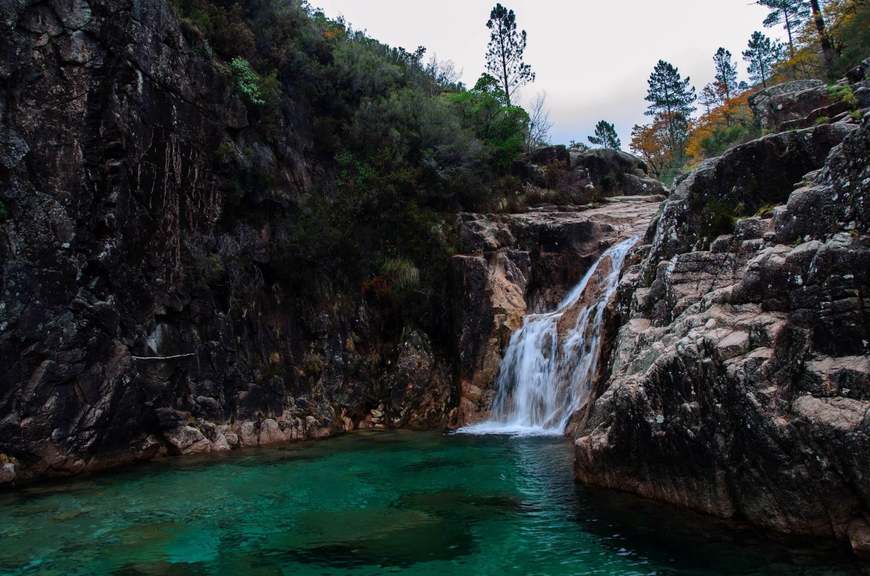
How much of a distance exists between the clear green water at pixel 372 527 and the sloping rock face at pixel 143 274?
2.28 m

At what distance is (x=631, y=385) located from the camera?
26.5ft

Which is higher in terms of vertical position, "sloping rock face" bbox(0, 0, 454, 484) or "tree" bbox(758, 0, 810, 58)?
"tree" bbox(758, 0, 810, 58)

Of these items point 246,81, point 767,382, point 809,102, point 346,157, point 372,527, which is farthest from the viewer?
point 346,157

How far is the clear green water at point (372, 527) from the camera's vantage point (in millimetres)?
6164

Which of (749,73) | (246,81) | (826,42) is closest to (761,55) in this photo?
(749,73)

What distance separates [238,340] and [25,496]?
6.66m

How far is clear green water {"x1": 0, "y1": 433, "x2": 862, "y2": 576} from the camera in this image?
6164 mm

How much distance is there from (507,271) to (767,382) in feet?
45.9

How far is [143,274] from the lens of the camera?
13906mm

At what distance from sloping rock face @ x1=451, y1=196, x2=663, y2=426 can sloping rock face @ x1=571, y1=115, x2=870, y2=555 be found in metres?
8.98

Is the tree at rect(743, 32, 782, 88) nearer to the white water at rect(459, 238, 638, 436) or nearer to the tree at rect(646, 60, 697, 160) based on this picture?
the tree at rect(646, 60, 697, 160)

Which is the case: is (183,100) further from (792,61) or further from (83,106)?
(792,61)

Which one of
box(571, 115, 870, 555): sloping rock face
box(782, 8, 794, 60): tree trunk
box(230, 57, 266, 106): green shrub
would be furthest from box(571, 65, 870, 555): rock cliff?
box(782, 8, 794, 60): tree trunk

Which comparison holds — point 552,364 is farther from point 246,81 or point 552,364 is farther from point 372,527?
point 246,81
